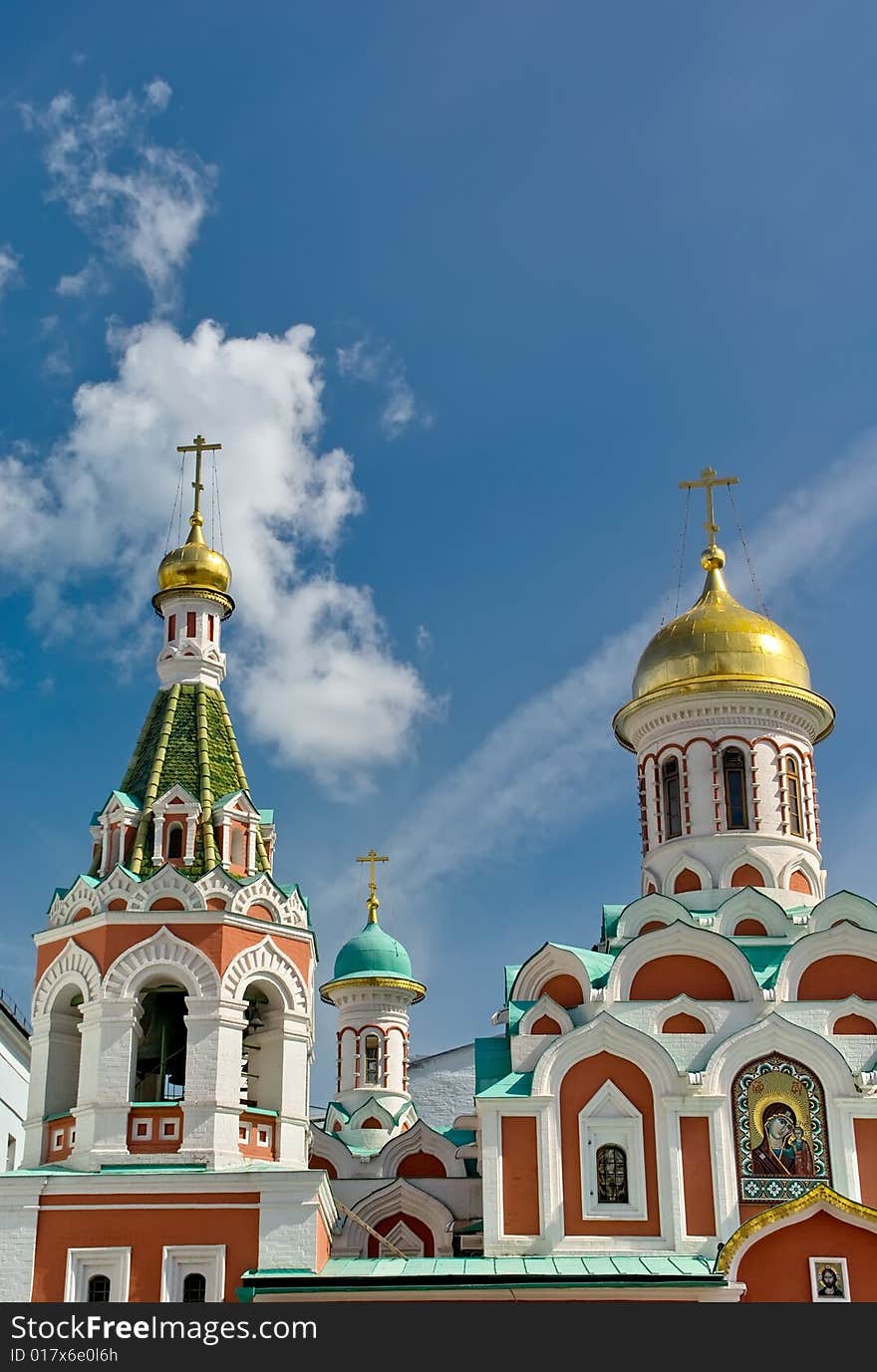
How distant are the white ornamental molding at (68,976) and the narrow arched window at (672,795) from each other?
7646 millimetres

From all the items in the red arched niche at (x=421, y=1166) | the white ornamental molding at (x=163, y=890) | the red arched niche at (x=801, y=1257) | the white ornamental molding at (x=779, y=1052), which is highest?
the white ornamental molding at (x=163, y=890)

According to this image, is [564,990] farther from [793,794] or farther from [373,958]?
[373,958]

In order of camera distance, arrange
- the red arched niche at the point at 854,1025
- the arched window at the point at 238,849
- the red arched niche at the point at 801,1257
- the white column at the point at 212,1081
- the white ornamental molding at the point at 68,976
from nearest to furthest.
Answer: the white column at the point at 212,1081, the red arched niche at the point at 801,1257, the white ornamental molding at the point at 68,976, the arched window at the point at 238,849, the red arched niche at the point at 854,1025

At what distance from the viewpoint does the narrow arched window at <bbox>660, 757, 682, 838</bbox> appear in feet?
65.9

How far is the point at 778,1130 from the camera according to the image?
15930 mm

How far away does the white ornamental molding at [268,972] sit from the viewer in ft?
49.1

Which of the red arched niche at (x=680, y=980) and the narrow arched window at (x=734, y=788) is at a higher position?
the narrow arched window at (x=734, y=788)

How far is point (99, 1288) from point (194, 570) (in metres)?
6.99

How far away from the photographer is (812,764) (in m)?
20.5

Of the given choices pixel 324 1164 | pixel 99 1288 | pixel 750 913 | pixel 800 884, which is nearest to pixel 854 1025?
pixel 750 913

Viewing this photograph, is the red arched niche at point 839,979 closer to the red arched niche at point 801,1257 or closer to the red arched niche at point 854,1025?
the red arched niche at point 854,1025

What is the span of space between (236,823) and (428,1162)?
24.4 ft

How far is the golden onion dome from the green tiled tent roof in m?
5.78

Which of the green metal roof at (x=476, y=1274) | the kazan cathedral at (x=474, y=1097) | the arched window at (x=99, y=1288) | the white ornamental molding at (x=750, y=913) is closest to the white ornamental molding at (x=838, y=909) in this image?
the kazan cathedral at (x=474, y=1097)
